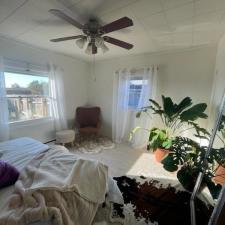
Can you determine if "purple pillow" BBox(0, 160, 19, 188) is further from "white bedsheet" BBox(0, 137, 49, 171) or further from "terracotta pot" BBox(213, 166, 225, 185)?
"terracotta pot" BBox(213, 166, 225, 185)

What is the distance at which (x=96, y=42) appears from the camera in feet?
6.63

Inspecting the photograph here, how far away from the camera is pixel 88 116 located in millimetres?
4137

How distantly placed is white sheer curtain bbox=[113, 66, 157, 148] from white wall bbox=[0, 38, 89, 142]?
1.16 m

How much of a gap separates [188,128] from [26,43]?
3711 mm

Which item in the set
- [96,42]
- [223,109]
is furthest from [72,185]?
[96,42]

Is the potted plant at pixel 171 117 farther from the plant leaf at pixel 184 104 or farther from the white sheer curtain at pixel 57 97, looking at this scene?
the white sheer curtain at pixel 57 97

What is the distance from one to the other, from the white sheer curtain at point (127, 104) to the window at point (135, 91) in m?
0.06

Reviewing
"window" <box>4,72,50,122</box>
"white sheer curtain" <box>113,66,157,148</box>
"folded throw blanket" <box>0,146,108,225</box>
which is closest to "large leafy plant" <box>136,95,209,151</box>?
"white sheer curtain" <box>113,66,157,148</box>

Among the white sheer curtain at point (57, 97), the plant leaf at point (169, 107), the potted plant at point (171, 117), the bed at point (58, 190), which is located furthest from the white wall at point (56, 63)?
the plant leaf at point (169, 107)

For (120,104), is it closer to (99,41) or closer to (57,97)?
(57,97)

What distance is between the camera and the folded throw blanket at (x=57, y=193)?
0.89 metres

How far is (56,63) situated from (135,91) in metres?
2.08

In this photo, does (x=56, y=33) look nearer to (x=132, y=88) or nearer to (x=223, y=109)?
(x=132, y=88)

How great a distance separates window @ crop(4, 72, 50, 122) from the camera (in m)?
2.87
